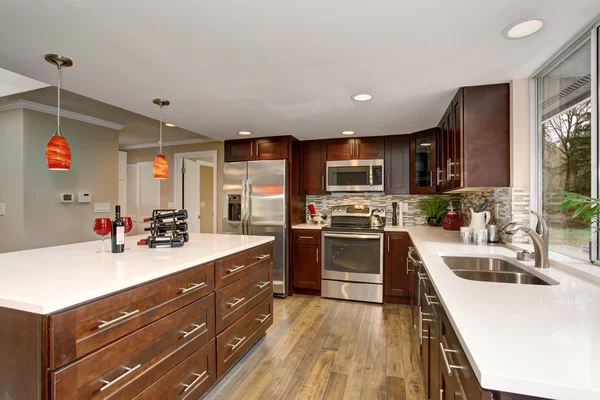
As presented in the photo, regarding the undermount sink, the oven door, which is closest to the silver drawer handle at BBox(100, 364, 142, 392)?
the undermount sink

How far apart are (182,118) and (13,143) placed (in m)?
1.82

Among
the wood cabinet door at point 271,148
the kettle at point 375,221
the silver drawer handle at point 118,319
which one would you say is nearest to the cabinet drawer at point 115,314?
the silver drawer handle at point 118,319

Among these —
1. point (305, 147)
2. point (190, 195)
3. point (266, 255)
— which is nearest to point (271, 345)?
point (266, 255)

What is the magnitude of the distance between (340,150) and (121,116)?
2.83m

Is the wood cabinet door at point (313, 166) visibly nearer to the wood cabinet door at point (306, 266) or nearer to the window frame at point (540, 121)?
the wood cabinet door at point (306, 266)

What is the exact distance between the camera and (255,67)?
1.94 m

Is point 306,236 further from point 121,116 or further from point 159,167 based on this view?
point 121,116

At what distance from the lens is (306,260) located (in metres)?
3.95

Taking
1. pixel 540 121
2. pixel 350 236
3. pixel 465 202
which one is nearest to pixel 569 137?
pixel 540 121

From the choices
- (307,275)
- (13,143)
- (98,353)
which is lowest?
→ (307,275)

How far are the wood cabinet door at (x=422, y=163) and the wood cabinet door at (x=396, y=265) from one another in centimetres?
71

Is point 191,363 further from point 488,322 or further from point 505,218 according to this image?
point 505,218

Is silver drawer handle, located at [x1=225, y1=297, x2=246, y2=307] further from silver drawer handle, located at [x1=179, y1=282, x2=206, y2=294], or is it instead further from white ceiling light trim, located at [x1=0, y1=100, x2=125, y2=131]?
white ceiling light trim, located at [x1=0, y1=100, x2=125, y2=131]

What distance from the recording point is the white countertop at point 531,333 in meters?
0.63
